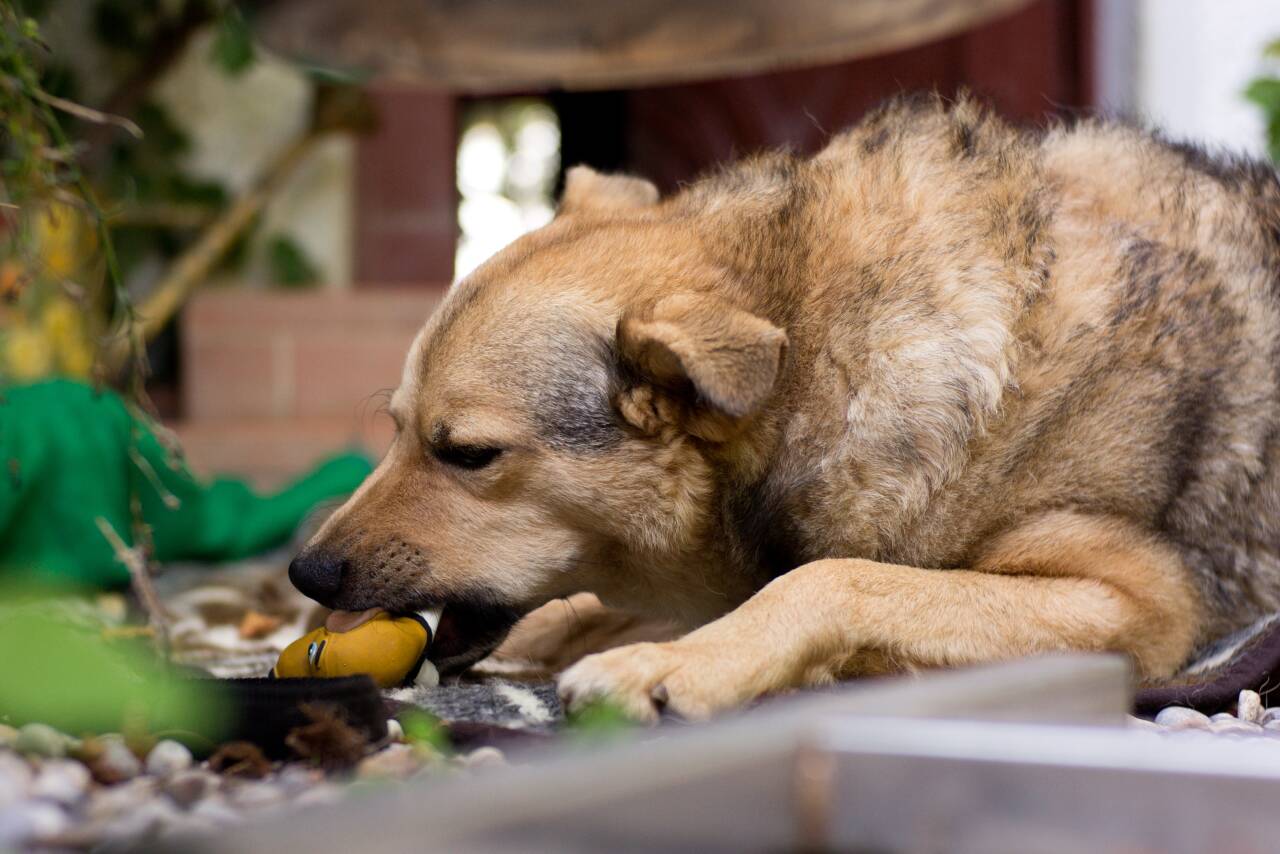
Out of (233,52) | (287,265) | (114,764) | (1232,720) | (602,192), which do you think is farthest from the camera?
(287,265)

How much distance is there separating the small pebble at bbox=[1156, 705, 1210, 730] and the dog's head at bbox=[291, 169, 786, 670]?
0.77m

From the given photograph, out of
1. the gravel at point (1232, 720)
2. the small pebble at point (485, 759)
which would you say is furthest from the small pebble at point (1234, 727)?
the small pebble at point (485, 759)

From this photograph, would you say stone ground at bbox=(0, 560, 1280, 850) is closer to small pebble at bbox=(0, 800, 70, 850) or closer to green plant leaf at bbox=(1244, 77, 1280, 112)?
small pebble at bbox=(0, 800, 70, 850)

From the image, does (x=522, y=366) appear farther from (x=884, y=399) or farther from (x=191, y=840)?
A: (x=191, y=840)

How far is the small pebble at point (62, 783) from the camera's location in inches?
52.4

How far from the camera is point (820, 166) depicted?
2.47 metres

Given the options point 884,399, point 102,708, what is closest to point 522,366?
point 884,399

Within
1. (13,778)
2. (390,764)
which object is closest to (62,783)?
(13,778)

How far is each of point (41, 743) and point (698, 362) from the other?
3.36 feet

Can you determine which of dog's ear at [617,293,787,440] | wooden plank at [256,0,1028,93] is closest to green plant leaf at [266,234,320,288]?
wooden plank at [256,0,1028,93]

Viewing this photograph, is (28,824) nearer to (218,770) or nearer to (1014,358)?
(218,770)

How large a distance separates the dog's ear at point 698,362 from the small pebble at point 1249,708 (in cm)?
90

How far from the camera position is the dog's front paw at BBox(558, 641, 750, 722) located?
1729mm

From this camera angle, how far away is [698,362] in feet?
6.48
